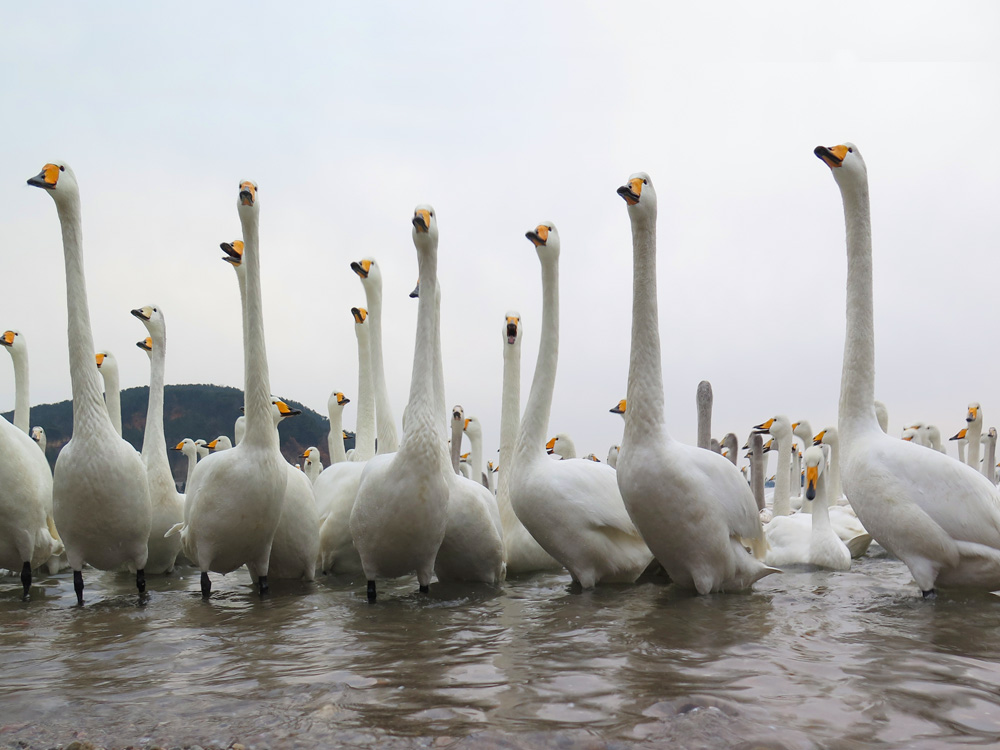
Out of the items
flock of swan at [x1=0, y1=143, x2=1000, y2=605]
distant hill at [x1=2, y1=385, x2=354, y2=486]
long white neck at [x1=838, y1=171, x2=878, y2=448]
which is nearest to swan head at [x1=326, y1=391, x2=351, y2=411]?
flock of swan at [x1=0, y1=143, x2=1000, y2=605]

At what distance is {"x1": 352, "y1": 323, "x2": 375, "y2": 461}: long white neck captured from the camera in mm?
10641

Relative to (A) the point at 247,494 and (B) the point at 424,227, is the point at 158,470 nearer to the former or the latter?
(A) the point at 247,494

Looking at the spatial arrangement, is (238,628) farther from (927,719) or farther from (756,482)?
(756,482)

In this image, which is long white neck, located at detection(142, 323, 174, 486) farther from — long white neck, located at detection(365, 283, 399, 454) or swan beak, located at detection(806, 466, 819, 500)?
swan beak, located at detection(806, 466, 819, 500)

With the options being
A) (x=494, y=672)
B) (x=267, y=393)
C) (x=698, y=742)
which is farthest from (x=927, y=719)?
(x=267, y=393)

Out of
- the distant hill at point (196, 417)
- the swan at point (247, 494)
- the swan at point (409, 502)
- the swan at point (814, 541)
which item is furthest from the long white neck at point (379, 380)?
the distant hill at point (196, 417)

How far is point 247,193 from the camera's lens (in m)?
7.85

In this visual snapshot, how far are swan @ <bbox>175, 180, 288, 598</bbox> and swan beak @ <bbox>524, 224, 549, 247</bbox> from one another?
2.93m

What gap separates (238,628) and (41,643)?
3.95 ft

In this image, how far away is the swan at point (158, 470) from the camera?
30.1 feet

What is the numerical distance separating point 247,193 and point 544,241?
3.00 m

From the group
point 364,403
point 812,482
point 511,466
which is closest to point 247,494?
point 511,466

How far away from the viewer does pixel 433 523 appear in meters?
6.61

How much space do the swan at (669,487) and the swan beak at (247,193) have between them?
11.7 ft
